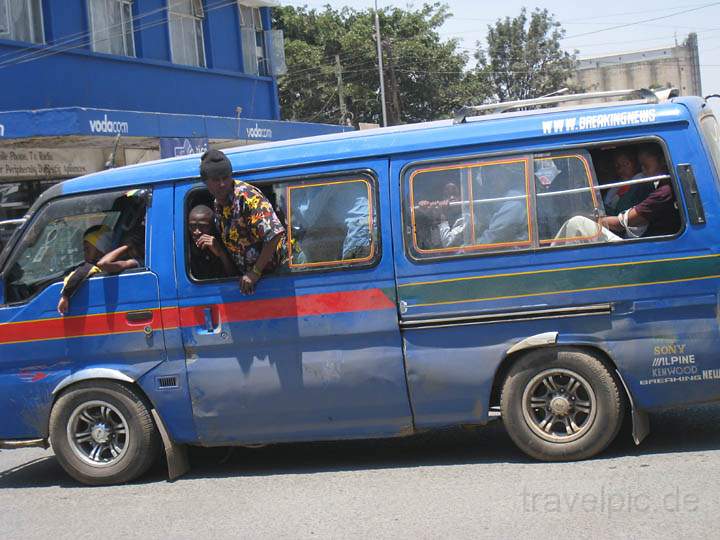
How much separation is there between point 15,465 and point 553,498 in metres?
4.69

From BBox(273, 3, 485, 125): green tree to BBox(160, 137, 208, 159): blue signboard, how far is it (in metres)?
21.3

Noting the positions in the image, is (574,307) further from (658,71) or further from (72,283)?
(658,71)

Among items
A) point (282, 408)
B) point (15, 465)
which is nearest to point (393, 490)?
point (282, 408)

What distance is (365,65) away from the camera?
39.8 metres

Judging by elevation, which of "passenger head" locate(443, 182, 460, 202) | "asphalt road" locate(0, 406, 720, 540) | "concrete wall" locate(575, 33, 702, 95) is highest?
"concrete wall" locate(575, 33, 702, 95)

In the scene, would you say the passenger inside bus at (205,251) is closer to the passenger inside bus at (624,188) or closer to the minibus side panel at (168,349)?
the minibus side panel at (168,349)

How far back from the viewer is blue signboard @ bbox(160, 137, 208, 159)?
57.6ft

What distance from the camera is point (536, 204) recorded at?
588 centimetres

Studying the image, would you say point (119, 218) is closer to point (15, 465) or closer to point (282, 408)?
point (282, 408)

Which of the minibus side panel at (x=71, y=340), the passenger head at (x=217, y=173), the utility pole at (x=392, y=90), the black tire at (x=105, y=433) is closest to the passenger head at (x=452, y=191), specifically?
the passenger head at (x=217, y=173)

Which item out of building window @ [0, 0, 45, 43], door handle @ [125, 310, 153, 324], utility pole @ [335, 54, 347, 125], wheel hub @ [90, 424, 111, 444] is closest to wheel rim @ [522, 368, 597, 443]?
door handle @ [125, 310, 153, 324]

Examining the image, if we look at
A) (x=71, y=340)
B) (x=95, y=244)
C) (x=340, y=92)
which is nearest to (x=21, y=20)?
(x=95, y=244)

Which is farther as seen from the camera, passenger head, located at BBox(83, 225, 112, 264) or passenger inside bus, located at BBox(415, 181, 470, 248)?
passenger head, located at BBox(83, 225, 112, 264)

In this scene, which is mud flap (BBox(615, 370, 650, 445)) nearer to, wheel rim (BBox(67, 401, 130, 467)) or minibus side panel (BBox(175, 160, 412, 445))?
minibus side panel (BBox(175, 160, 412, 445))
